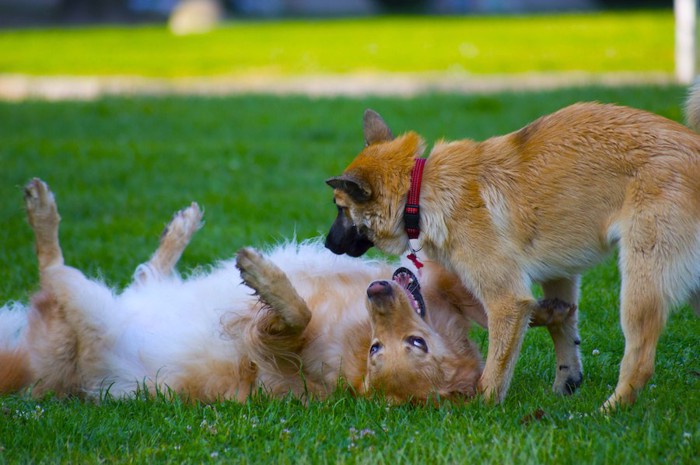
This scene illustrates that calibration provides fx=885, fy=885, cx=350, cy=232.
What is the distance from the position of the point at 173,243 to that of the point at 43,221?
0.93 metres

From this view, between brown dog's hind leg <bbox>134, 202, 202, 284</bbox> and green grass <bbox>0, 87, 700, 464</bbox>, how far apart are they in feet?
2.11

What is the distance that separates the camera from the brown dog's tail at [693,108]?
449 cm

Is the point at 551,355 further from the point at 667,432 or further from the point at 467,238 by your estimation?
the point at 667,432

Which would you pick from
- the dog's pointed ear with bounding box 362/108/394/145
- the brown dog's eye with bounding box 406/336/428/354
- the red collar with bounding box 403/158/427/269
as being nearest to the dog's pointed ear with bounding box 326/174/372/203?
the red collar with bounding box 403/158/427/269

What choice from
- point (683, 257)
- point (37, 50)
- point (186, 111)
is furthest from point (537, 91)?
point (37, 50)

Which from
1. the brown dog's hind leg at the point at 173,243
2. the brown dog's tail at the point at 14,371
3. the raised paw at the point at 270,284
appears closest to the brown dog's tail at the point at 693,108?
the raised paw at the point at 270,284

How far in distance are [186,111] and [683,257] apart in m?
10.6

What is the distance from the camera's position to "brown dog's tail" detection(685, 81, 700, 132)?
4488mm

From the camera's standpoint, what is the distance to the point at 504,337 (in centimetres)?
436

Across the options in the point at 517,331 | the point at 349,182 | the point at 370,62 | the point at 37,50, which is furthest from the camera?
the point at 37,50

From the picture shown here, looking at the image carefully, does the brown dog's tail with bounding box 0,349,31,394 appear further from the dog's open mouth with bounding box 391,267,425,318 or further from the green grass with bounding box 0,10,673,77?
the green grass with bounding box 0,10,673,77

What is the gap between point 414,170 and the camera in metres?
4.72

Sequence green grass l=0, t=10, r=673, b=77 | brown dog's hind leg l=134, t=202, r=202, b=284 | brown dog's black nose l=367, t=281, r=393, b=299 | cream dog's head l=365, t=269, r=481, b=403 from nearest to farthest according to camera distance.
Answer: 1. cream dog's head l=365, t=269, r=481, b=403
2. brown dog's black nose l=367, t=281, r=393, b=299
3. brown dog's hind leg l=134, t=202, r=202, b=284
4. green grass l=0, t=10, r=673, b=77

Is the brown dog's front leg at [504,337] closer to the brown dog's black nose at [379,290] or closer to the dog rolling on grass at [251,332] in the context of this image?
the dog rolling on grass at [251,332]
